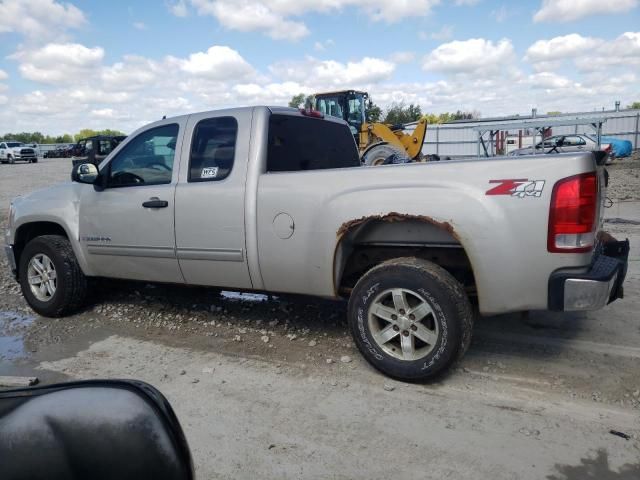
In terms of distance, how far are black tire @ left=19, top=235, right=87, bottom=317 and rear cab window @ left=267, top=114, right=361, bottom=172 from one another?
2.44m

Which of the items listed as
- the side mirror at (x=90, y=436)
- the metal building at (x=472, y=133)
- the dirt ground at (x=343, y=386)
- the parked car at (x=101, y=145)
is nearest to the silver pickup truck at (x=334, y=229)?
the dirt ground at (x=343, y=386)

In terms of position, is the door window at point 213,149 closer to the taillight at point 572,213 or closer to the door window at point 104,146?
the taillight at point 572,213

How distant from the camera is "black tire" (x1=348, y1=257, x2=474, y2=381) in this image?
3.46 metres

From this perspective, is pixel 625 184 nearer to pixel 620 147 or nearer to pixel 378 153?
pixel 378 153

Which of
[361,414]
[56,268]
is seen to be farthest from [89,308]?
[361,414]

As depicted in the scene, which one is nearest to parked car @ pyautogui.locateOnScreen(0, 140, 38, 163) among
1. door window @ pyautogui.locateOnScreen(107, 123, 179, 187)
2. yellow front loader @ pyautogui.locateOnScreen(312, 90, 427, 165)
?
yellow front loader @ pyautogui.locateOnScreen(312, 90, 427, 165)

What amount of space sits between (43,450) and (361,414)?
2364 millimetres

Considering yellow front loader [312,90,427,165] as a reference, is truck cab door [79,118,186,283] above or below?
below

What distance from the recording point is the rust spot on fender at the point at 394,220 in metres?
3.45

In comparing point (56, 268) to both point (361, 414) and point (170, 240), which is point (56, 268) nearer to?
point (170, 240)

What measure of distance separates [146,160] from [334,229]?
2.09m

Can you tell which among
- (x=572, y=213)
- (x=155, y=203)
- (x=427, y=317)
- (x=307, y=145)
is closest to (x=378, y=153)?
(x=307, y=145)

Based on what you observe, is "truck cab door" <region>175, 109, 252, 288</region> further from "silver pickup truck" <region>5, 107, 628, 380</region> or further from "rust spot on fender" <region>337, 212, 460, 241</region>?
"rust spot on fender" <region>337, 212, 460, 241</region>

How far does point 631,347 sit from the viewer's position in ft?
13.4
